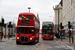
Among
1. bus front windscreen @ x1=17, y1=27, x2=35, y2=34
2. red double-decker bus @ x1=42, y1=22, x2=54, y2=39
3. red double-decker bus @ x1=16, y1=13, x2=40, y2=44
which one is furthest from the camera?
red double-decker bus @ x1=42, y1=22, x2=54, y2=39

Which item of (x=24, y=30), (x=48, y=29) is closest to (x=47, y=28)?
(x=48, y=29)

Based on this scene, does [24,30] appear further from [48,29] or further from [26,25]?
[48,29]

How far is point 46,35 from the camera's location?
34.9 metres

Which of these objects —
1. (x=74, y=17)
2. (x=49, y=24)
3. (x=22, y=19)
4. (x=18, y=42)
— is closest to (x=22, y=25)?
(x=22, y=19)

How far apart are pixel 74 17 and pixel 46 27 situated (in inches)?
951

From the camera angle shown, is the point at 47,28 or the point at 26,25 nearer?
the point at 26,25

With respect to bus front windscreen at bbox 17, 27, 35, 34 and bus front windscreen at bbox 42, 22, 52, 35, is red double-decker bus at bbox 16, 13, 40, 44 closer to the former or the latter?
bus front windscreen at bbox 17, 27, 35, 34

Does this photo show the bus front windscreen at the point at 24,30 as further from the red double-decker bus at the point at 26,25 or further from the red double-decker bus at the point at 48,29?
the red double-decker bus at the point at 48,29

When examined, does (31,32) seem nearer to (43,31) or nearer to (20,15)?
(20,15)

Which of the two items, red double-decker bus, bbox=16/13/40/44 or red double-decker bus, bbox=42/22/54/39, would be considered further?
red double-decker bus, bbox=42/22/54/39

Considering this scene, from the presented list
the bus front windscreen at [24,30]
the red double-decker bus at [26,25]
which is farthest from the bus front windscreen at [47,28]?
the bus front windscreen at [24,30]

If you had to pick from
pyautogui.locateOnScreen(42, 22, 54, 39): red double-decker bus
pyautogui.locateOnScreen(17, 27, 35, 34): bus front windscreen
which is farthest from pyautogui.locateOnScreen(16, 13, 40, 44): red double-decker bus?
pyautogui.locateOnScreen(42, 22, 54, 39): red double-decker bus

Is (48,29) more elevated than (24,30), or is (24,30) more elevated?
(24,30)

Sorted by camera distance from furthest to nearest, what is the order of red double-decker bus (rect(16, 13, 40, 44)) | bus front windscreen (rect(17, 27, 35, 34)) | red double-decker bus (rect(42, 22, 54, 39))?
red double-decker bus (rect(42, 22, 54, 39)), bus front windscreen (rect(17, 27, 35, 34)), red double-decker bus (rect(16, 13, 40, 44))
